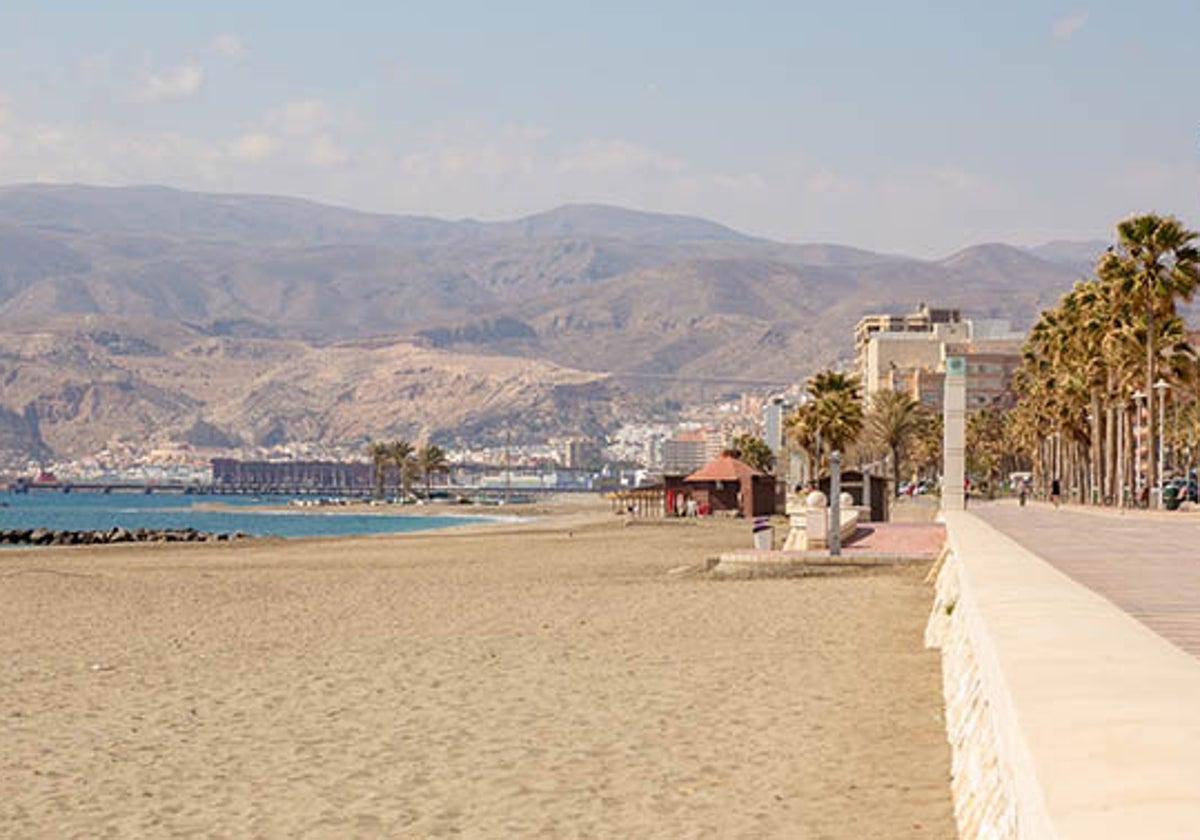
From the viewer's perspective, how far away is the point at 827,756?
1362 centimetres

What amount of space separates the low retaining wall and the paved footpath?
137 centimetres

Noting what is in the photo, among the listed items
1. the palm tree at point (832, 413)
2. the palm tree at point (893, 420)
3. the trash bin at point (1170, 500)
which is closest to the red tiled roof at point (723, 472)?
the palm tree at point (832, 413)

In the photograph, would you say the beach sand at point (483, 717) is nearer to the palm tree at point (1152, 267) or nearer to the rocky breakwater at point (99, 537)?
the palm tree at point (1152, 267)

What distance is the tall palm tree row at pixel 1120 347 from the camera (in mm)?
66938

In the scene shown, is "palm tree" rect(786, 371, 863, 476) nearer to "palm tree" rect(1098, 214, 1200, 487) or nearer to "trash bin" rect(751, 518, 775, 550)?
"palm tree" rect(1098, 214, 1200, 487)

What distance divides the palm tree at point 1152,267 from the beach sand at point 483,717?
1542 inches

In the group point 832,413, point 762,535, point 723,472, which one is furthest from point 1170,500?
point 723,472

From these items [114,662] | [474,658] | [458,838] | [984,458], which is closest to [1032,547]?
[474,658]

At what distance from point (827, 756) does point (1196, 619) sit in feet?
14.7

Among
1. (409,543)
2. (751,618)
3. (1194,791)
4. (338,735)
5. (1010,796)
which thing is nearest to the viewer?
(1194,791)

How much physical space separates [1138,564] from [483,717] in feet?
40.0

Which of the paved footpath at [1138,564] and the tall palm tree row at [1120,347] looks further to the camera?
the tall palm tree row at [1120,347]

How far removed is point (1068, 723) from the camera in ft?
24.6

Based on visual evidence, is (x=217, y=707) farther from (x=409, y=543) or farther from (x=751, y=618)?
(x=409, y=543)
